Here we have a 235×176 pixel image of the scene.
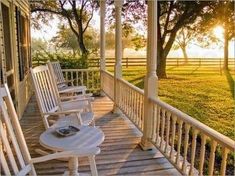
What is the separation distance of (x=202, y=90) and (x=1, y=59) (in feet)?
26.1

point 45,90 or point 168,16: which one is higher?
point 168,16

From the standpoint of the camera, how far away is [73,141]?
2.46m

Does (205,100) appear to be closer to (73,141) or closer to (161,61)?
(161,61)

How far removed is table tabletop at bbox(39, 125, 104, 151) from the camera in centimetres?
236

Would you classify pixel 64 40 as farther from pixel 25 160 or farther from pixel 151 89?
pixel 25 160

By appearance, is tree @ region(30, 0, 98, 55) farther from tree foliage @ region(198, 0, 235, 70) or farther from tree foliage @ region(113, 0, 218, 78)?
tree foliage @ region(198, 0, 235, 70)

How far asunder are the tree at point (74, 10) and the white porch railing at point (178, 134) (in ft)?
19.7

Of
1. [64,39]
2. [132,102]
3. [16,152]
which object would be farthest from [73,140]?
[64,39]

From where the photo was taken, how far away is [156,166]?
3223 millimetres

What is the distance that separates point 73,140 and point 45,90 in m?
1.41

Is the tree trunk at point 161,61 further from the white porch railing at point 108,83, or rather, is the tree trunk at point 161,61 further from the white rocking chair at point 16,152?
the white rocking chair at point 16,152

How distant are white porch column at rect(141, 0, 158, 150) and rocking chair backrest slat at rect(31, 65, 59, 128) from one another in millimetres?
1230

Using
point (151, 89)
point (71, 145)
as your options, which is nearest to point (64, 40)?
point (151, 89)

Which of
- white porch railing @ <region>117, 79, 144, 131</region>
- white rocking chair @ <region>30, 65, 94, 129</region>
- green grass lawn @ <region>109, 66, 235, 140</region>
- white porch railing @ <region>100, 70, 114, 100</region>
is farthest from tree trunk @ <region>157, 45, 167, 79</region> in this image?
white rocking chair @ <region>30, 65, 94, 129</region>
